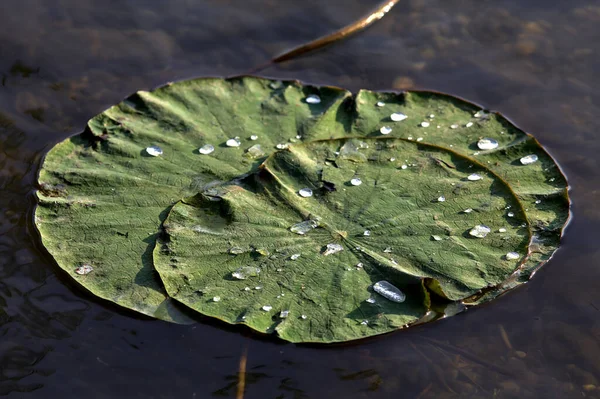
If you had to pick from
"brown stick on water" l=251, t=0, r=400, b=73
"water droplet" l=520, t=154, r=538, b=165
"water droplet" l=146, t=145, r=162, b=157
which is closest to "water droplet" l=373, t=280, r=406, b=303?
"water droplet" l=520, t=154, r=538, b=165

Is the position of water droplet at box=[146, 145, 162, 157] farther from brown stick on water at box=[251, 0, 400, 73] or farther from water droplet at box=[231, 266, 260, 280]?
brown stick on water at box=[251, 0, 400, 73]

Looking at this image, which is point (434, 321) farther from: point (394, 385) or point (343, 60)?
point (343, 60)

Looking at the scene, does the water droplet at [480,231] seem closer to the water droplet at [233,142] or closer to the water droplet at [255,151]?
the water droplet at [255,151]

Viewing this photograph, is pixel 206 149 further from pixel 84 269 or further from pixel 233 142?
pixel 84 269

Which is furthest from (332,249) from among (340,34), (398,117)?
(340,34)

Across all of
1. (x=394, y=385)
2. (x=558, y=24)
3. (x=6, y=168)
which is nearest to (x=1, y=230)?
(x=6, y=168)

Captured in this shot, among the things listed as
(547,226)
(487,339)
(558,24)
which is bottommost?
(487,339)

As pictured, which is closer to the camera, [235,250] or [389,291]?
[389,291]
